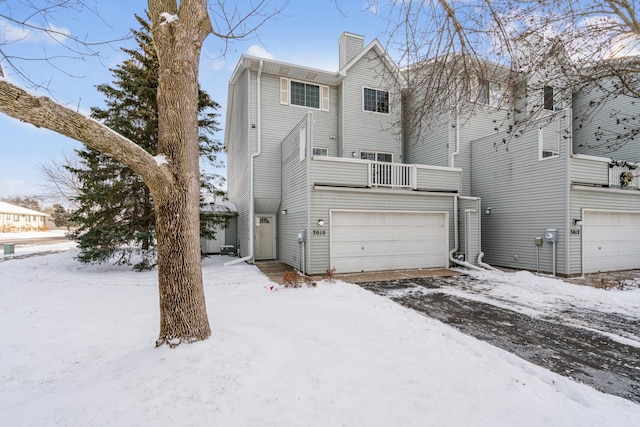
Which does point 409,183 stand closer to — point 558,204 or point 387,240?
point 387,240

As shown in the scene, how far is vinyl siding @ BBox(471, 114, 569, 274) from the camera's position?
31.2ft

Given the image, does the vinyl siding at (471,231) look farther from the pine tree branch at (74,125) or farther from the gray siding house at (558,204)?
the pine tree branch at (74,125)

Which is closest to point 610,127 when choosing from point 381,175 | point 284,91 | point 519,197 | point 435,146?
point 519,197

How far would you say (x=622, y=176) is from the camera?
1015 centimetres

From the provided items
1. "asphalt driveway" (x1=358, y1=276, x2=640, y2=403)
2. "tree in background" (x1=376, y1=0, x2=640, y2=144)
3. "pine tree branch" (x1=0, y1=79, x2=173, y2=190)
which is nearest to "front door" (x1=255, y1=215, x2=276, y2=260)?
"asphalt driveway" (x1=358, y1=276, x2=640, y2=403)

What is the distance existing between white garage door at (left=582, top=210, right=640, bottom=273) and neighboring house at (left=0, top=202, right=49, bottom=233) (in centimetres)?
5071

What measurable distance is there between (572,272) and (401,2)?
9.66 metres

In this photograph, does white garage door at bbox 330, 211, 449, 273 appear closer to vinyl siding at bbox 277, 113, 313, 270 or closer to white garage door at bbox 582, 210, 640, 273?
vinyl siding at bbox 277, 113, 313, 270

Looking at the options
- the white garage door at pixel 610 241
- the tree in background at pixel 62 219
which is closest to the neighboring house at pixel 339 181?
the white garage door at pixel 610 241

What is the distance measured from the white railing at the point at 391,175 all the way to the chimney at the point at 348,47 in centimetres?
561

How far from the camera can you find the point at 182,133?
365 cm

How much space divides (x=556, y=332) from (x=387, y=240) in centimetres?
585

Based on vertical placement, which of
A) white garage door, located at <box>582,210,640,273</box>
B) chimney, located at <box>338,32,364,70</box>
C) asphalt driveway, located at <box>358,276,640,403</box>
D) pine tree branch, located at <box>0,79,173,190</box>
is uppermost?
chimney, located at <box>338,32,364,70</box>

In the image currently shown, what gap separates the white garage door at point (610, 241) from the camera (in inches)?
385
